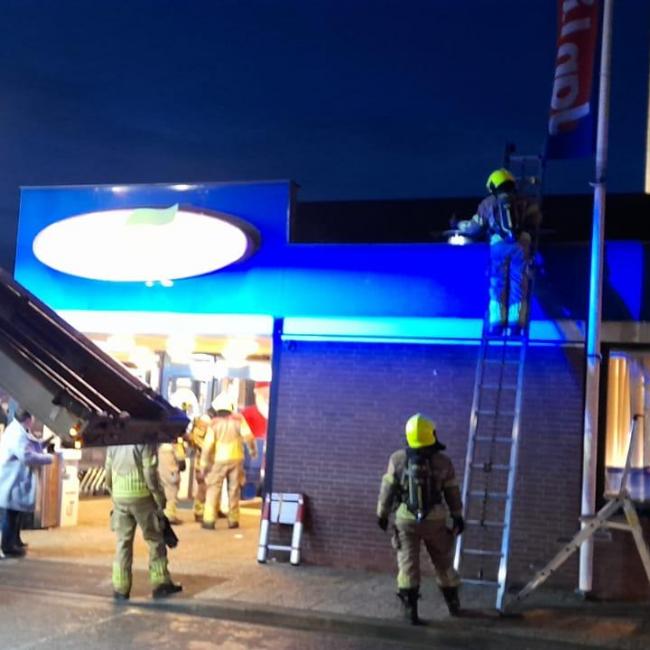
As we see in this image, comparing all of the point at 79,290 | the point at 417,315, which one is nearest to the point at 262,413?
the point at 79,290

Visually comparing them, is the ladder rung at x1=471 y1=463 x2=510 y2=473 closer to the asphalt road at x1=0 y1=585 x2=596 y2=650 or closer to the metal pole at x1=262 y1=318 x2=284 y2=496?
the asphalt road at x1=0 y1=585 x2=596 y2=650

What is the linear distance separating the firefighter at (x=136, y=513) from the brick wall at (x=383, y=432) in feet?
7.85

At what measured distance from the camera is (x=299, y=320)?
37.4 feet

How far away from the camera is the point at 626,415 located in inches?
420

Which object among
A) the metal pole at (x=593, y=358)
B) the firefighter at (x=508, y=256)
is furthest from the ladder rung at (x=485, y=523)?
the firefighter at (x=508, y=256)

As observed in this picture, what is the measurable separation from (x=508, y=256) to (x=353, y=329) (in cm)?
225

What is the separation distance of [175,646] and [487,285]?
5.29 metres

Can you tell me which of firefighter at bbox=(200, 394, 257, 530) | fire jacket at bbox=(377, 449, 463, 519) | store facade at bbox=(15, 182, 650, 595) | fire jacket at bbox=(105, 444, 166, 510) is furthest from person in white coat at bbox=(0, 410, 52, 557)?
fire jacket at bbox=(377, 449, 463, 519)

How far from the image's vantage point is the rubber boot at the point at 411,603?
8414 millimetres

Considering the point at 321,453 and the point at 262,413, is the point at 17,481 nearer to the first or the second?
the point at 321,453

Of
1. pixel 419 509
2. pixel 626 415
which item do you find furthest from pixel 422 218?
pixel 419 509

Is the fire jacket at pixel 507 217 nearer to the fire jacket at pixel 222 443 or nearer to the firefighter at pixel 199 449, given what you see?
the fire jacket at pixel 222 443

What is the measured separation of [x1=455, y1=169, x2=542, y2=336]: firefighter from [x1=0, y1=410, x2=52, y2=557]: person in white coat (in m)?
5.80

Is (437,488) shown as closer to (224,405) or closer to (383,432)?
(383,432)
